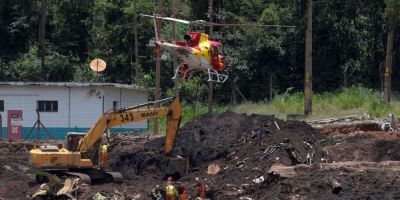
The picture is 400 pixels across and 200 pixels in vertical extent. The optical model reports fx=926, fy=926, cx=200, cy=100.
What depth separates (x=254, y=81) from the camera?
205ft

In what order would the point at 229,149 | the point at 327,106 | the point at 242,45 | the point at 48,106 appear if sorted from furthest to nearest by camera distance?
the point at 242,45 → the point at 327,106 → the point at 48,106 → the point at 229,149

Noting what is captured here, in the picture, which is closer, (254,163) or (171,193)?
(171,193)

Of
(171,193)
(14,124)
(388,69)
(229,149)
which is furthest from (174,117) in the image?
(14,124)

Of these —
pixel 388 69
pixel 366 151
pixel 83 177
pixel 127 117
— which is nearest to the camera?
pixel 83 177

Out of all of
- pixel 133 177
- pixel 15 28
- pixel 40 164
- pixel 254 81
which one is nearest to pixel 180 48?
pixel 133 177

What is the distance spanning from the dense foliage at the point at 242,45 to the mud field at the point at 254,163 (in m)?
22.2

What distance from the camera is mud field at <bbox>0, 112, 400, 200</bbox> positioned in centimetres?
2511

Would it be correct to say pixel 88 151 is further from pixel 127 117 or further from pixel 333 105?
pixel 333 105

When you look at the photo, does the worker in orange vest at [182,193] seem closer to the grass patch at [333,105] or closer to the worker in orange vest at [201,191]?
the worker in orange vest at [201,191]

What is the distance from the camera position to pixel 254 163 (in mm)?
30969

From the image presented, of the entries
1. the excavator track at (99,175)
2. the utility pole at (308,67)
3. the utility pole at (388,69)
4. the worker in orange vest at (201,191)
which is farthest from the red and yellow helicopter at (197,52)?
the utility pole at (388,69)

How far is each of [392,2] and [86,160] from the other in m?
23.2

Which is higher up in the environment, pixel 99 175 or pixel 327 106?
pixel 327 106

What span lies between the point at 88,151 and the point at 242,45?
32.3m
